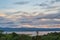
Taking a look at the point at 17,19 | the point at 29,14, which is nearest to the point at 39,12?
the point at 29,14

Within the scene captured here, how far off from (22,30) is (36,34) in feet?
0.92

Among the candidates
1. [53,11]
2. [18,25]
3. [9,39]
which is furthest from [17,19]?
[53,11]

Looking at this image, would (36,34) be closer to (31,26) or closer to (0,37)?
(31,26)

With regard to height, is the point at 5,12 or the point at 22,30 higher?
the point at 5,12

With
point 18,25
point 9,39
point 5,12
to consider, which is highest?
point 5,12

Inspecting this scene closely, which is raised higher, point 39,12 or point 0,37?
point 39,12

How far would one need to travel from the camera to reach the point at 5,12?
4016mm

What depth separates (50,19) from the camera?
4004 mm

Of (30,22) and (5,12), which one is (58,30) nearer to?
(30,22)

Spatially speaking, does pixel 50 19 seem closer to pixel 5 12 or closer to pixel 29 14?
pixel 29 14

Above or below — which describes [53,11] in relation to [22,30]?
above

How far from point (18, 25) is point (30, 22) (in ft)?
0.77

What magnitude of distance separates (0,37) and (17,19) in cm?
47

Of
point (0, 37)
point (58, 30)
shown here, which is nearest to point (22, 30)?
point (0, 37)
